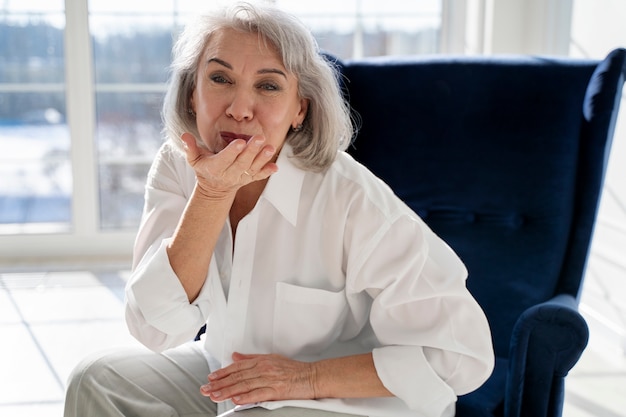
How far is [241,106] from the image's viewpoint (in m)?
1.36

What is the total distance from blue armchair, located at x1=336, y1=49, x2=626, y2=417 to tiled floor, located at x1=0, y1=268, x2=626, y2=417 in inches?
33.1

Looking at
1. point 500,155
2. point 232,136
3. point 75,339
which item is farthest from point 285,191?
point 75,339

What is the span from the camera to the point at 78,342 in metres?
3.16

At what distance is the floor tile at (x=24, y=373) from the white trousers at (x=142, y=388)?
4.33ft

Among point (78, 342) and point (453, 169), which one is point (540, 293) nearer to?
point (453, 169)

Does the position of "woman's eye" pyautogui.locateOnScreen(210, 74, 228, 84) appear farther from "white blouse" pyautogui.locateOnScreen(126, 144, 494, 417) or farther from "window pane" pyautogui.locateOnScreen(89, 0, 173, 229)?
"window pane" pyautogui.locateOnScreen(89, 0, 173, 229)

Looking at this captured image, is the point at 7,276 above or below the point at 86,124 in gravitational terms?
below

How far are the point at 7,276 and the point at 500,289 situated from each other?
2992 millimetres

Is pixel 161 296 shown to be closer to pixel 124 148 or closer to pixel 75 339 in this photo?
pixel 75 339

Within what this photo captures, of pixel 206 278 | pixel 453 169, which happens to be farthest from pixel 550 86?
pixel 206 278

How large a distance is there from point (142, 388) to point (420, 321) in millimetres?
549

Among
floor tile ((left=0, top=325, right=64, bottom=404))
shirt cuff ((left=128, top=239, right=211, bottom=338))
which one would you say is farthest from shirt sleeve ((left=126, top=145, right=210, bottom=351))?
floor tile ((left=0, top=325, right=64, bottom=404))

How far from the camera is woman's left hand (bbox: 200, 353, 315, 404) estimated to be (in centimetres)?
133

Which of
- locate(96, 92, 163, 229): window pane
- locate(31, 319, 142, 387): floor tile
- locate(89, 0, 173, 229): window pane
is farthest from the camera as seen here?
locate(96, 92, 163, 229): window pane
